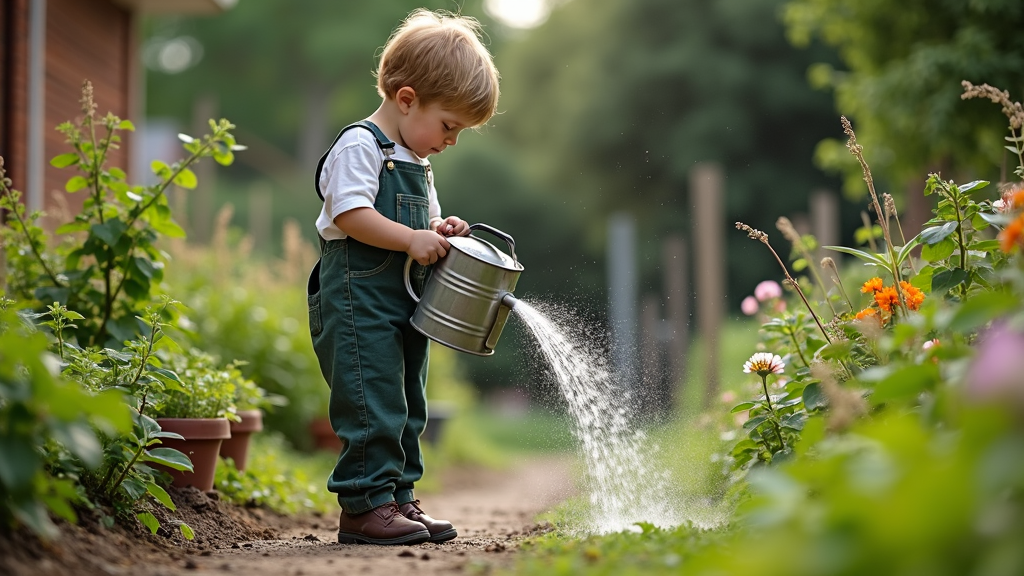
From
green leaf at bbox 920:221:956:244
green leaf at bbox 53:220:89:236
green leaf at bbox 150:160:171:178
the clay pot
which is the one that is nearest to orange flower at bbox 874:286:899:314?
green leaf at bbox 920:221:956:244

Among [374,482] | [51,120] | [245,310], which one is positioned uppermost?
[51,120]

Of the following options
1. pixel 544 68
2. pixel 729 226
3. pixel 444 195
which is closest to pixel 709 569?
pixel 729 226

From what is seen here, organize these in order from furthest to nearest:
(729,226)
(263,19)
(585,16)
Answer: (263,19) → (585,16) → (729,226)

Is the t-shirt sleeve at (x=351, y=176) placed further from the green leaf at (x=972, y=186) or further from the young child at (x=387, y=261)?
the green leaf at (x=972, y=186)

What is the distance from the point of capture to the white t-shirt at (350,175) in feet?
8.67

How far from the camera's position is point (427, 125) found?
2812 mm

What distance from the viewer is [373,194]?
2686mm

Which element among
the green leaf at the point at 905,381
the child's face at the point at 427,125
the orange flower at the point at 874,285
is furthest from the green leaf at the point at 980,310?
the child's face at the point at 427,125

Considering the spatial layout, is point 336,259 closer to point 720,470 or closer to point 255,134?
point 720,470

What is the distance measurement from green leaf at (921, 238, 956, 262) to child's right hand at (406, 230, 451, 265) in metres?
1.25

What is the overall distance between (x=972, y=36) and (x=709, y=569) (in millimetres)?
5733

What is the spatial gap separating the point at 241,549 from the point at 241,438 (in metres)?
0.83

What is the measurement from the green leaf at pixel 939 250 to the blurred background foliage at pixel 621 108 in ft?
3.67

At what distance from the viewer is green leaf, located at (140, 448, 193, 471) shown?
234cm
